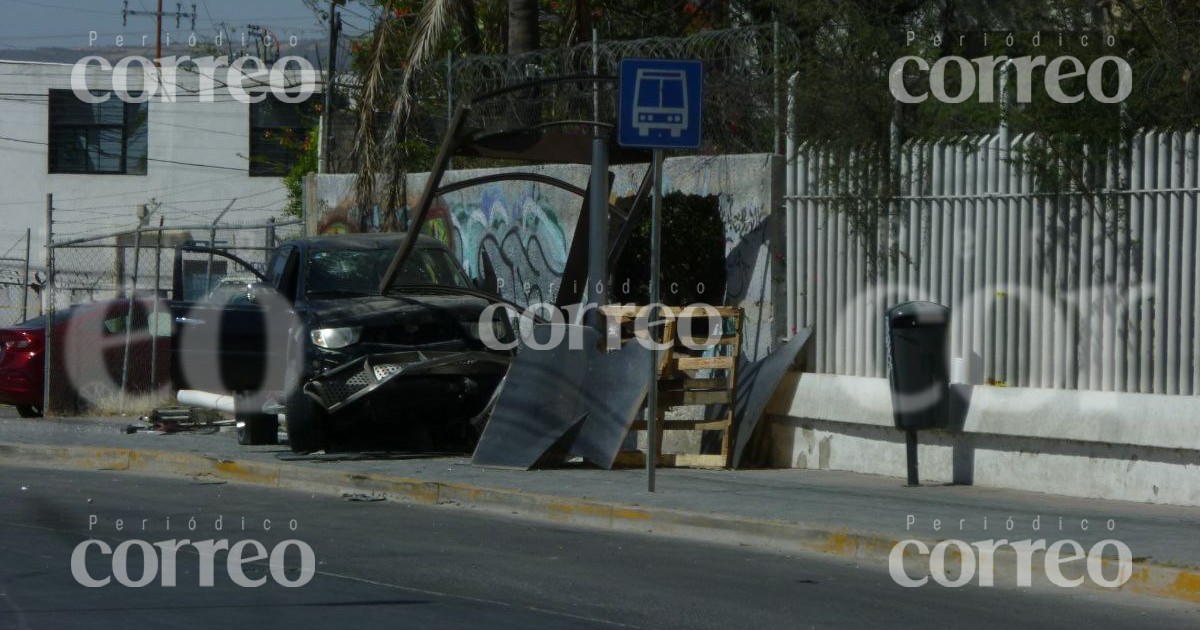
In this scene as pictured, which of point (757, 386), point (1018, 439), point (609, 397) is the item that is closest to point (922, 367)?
point (1018, 439)

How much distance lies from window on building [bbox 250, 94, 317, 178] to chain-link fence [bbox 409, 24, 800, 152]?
2883 cm

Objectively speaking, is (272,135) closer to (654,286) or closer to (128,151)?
(128,151)

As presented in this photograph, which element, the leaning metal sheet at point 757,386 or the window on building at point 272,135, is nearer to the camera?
the leaning metal sheet at point 757,386

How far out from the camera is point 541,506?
10.6m

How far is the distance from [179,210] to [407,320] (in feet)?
112

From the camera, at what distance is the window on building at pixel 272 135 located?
45.3 m

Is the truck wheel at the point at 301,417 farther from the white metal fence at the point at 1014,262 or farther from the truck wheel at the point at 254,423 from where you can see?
the white metal fence at the point at 1014,262

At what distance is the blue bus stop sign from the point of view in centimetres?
1057

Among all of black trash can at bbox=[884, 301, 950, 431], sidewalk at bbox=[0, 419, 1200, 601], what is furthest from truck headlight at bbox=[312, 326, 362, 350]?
black trash can at bbox=[884, 301, 950, 431]

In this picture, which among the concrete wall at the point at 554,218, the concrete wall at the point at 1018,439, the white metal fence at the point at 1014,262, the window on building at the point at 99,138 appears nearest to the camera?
the concrete wall at the point at 1018,439

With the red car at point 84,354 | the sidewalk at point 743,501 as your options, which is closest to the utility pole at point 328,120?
the red car at point 84,354

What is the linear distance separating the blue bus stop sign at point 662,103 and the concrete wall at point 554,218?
2551 millimetres

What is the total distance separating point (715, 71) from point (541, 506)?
5601 mm

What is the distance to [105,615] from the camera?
698 cm
